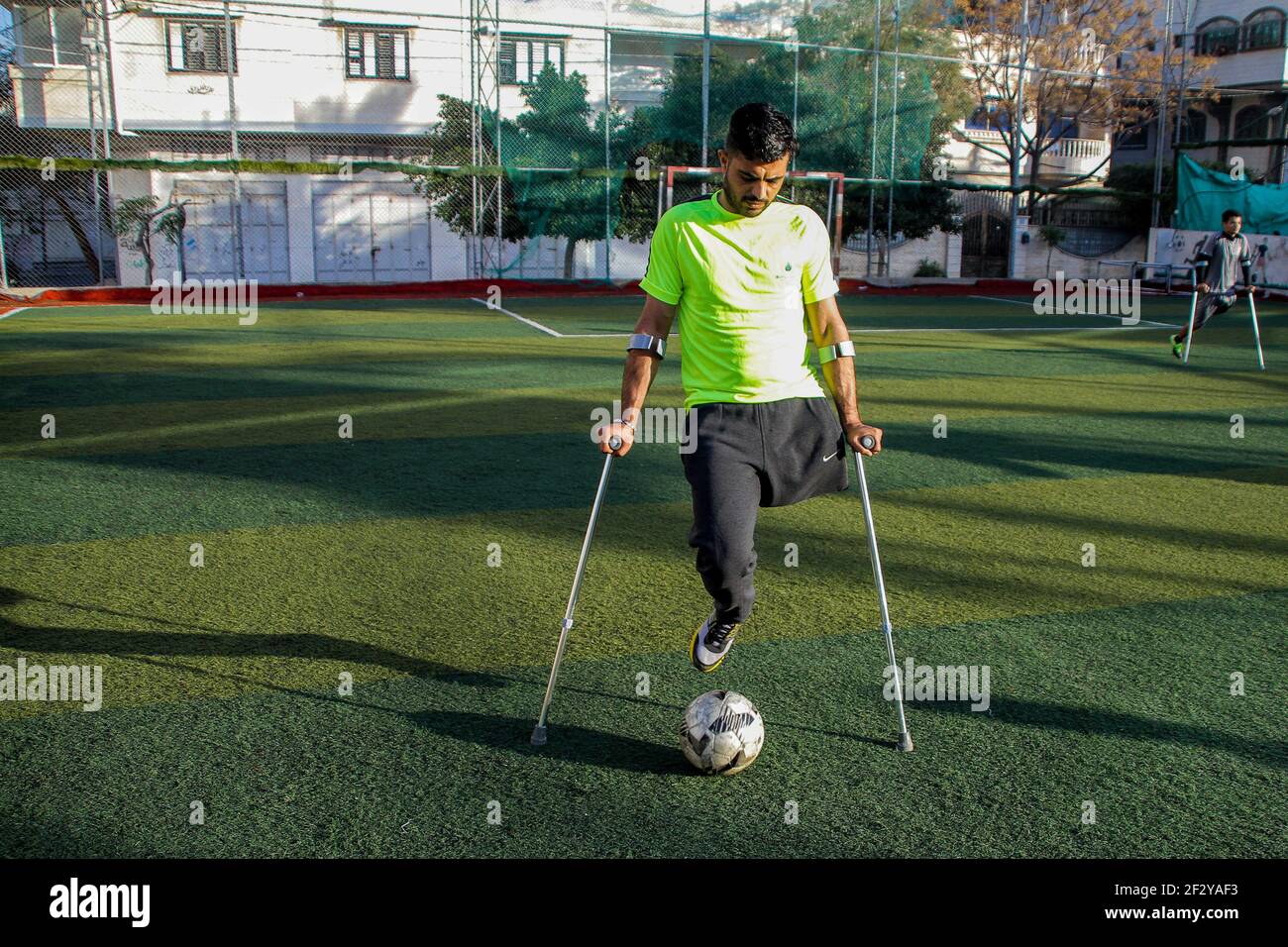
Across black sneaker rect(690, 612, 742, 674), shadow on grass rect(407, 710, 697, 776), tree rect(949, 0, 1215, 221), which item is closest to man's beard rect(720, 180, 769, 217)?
black sneaker rect(690, 612, 742, 674)

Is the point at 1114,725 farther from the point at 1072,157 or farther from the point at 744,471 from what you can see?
the point at 1072,157

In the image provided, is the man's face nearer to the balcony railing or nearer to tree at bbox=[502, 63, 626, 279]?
tree at bbox=[502, 63, 626, 279]

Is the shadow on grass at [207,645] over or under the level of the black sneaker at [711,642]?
under

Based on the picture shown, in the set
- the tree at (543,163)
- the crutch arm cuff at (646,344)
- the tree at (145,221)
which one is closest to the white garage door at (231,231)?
the tree at (145,221)

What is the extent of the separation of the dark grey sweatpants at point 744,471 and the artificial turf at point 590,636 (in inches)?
27.4

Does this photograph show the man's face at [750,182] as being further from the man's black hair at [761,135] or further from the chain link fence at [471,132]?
the chain link fence at [471,132]

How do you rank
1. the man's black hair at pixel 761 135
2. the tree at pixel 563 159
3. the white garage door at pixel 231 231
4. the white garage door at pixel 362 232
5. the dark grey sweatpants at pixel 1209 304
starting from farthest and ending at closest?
the white garage door at pixel 362 232 < the white garage door at pixel 231 231 < the tree at pixel 563 159 < the dark grey sweatpants at pixel 1209 304 < the man's black hair at pixel 761 135

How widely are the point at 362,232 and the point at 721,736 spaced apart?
1248 inches

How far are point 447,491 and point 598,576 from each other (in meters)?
2.16

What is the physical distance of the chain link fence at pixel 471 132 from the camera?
2664cm

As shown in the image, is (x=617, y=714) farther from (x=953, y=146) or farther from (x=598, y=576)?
(x=953, y=146)

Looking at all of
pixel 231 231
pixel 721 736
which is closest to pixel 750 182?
pixel 721 736

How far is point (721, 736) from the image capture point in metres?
4.05

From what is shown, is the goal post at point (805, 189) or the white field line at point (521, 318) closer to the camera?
the white field line at point (521, 318)
